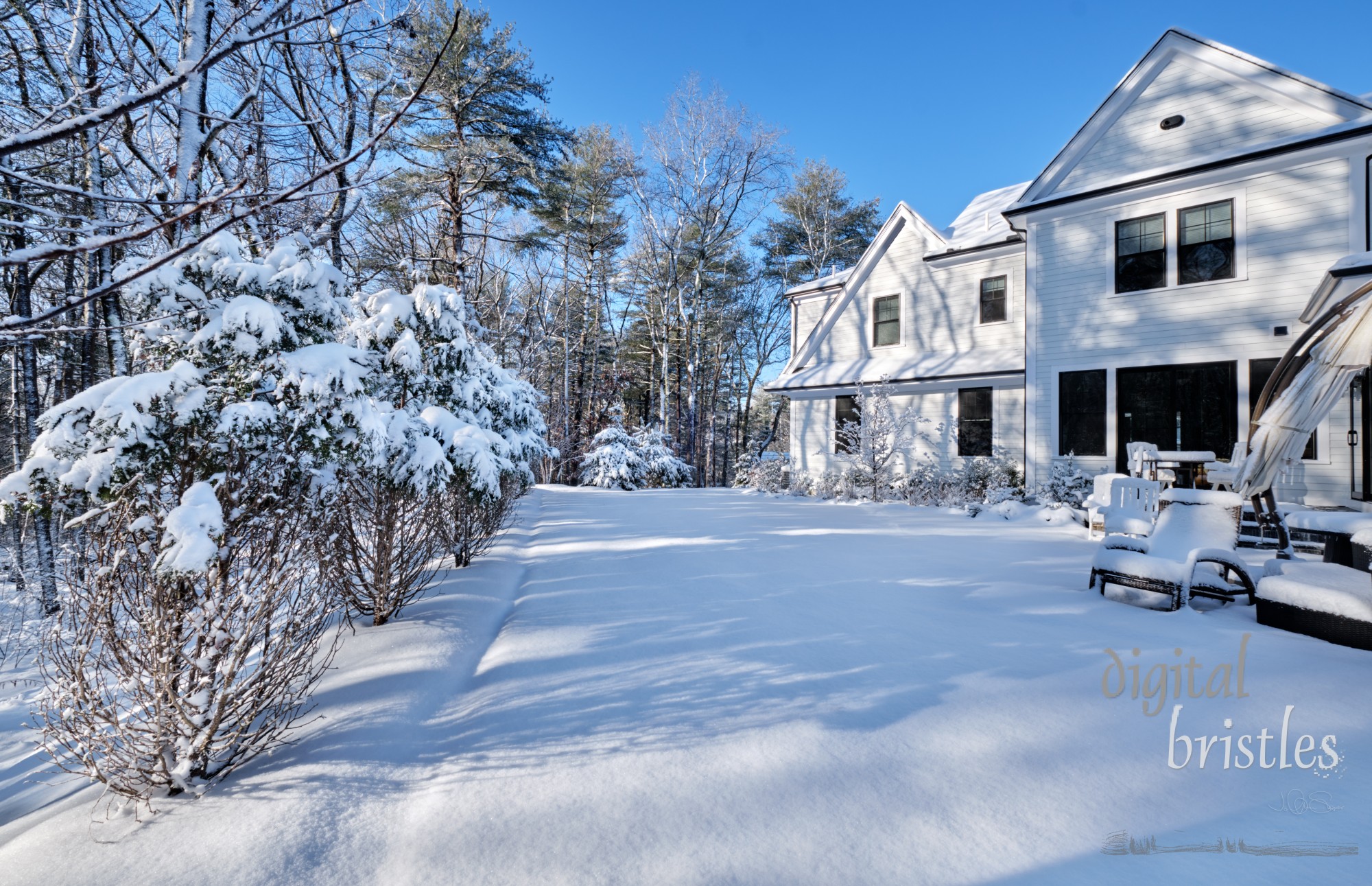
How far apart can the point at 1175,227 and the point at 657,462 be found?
1530 centimetres

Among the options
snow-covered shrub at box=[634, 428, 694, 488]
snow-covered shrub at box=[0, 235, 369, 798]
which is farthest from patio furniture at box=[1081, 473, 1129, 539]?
snow-covered shrub at box=[634, 428, 694, 488]

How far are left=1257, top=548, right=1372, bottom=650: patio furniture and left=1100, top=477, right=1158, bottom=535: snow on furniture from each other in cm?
182

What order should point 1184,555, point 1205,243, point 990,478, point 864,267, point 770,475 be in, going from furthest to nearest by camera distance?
point 770,475
point 864,267
point 990,478
point 1205,243
point 1184,555

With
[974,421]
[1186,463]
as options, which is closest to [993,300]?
[974,421]

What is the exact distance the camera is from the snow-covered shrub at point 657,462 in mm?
21125

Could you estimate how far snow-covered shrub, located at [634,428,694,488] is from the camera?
21125mm

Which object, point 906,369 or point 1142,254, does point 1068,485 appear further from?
point 906,369

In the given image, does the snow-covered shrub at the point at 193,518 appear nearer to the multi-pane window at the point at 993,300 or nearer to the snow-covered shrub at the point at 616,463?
the multi-pane window at the point at 993,300

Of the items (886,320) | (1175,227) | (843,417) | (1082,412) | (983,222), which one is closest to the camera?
(1175,227)

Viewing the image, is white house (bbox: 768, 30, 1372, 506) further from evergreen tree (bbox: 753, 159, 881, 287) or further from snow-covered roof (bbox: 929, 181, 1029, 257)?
evergreen tree (bbox: 753, 159, 881, 287)

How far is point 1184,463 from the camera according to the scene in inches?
350

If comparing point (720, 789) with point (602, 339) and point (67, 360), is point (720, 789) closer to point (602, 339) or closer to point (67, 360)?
point (67, 360)

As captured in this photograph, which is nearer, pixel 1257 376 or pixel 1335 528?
pixel 1335 528

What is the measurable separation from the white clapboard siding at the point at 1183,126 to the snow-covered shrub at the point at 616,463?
1437 centimetres
